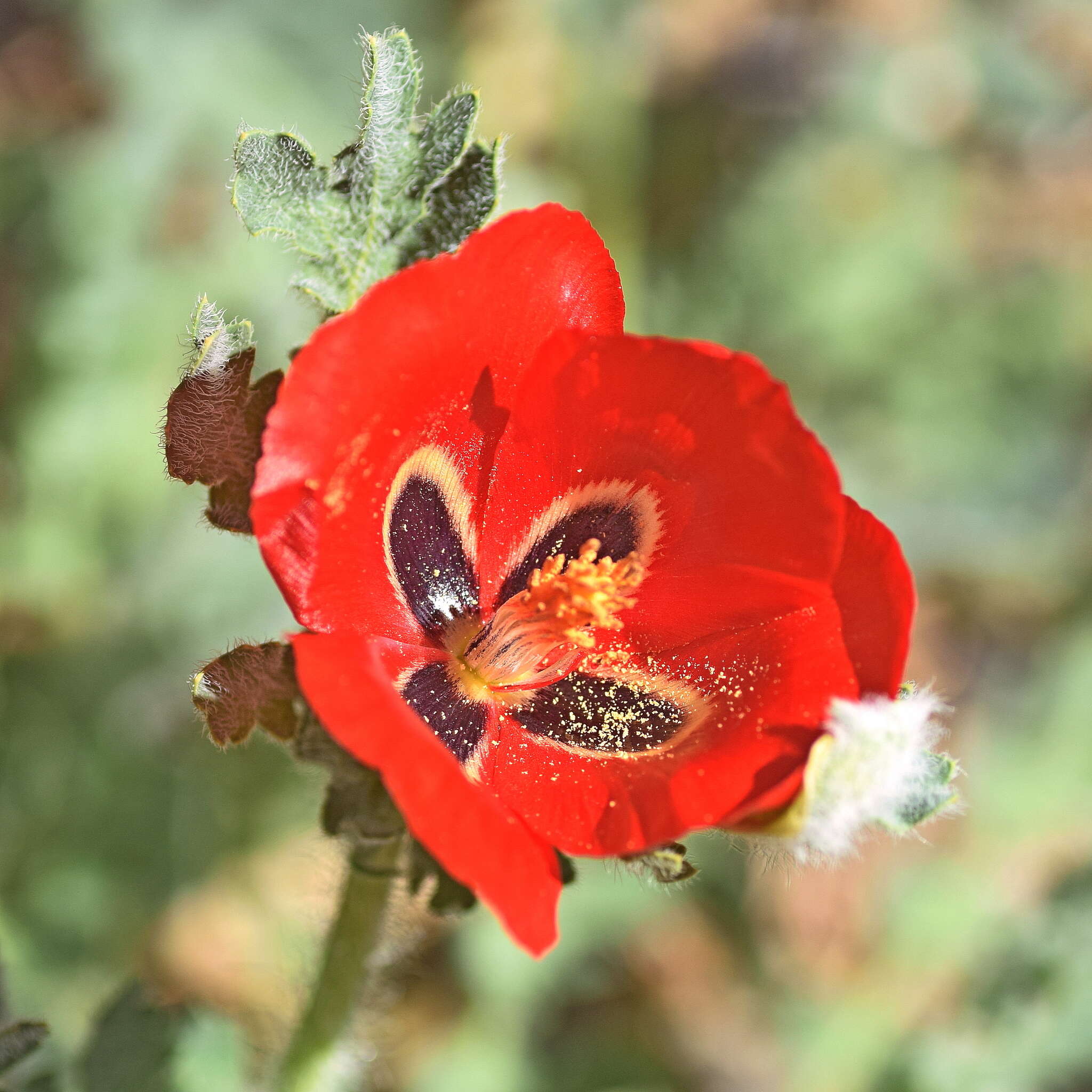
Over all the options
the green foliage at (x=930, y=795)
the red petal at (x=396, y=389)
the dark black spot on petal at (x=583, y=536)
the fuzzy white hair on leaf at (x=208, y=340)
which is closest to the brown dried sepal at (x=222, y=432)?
the fuzzy white hair on leaf at (x=208, y=340)

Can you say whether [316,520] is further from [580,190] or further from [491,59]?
[491,59]

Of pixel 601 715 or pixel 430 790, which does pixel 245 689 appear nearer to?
pixel 430 790

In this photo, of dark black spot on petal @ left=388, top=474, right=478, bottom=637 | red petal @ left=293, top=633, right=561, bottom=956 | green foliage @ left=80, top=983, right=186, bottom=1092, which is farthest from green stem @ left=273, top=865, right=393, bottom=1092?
red petal @ left=293, top=633, right=561, bottom=956

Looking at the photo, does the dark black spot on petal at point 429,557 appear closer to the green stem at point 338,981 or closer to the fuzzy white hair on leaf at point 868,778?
the green stem at point 338,981

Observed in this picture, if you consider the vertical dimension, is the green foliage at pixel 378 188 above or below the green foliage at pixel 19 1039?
above

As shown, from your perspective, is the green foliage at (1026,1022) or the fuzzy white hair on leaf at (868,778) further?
the green foliage at (1026,1022)

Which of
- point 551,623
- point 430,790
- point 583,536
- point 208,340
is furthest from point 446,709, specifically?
point 208,340

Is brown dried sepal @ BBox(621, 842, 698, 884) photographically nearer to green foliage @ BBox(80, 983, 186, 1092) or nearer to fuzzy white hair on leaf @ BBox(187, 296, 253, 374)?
fuzzy white hair on leaf @ BBox(187, 296, 253, 374)
